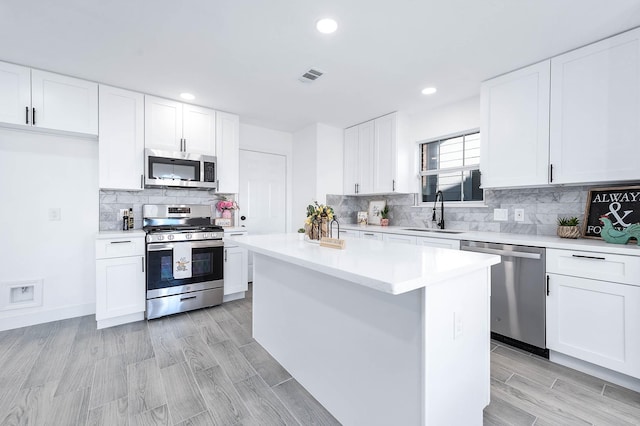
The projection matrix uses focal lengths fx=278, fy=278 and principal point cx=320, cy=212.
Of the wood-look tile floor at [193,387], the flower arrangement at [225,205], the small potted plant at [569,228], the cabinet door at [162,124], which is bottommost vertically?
the wood-look tile floor at [193,387]

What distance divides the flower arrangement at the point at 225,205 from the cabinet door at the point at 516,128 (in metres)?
3.11

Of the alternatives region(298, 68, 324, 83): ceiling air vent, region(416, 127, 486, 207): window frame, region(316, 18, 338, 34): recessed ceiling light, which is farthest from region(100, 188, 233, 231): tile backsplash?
region(416, 127, 486, 207): window frame

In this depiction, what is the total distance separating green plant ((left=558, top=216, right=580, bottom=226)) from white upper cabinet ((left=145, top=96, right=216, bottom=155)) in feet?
12.6

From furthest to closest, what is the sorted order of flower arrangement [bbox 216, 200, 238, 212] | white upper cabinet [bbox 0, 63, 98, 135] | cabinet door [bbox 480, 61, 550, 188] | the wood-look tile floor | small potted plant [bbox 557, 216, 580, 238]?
1. flower arrangement [bbox 216, 200, 238, 212]
2. white upper cabinet [bbox 0, 63, 98, 135]
3. cabinet door [bbox 480, 61, 550, 188]
4. small potted plant [bbox 557, 216, 580, 238]
5. the wood-look tile floor

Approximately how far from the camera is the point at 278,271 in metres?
2.10

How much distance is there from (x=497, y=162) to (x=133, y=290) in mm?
3915

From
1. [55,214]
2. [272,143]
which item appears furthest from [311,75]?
[55,214]

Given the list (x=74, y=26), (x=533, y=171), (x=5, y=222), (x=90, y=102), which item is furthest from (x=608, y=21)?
(x=5, y=222)

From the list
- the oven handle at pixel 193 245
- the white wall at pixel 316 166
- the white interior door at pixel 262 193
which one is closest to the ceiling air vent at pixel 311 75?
the white wall at pixel 316 166

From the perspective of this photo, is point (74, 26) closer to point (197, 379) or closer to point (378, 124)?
point (197, 379)

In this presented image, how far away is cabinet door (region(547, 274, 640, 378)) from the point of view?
1.82m

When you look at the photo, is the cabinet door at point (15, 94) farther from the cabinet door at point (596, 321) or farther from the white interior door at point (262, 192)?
the cabinet door at point (596, 321)

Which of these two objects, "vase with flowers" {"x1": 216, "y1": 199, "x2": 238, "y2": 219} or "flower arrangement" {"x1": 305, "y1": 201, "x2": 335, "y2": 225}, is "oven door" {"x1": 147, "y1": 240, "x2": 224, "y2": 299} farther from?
"flower arrangement" {"x1": 305, "y1": 201, "x2": 335, "y2": 225}

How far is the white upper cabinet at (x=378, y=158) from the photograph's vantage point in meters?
3.78
